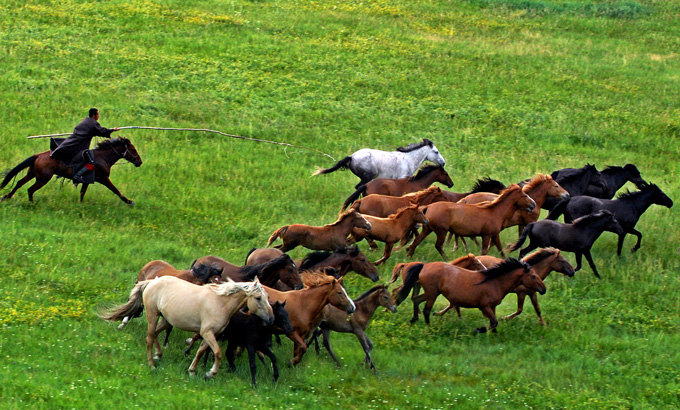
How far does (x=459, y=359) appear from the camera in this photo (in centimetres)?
1334

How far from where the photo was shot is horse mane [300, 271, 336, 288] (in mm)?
12570

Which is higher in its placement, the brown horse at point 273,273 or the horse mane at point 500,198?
the horse mane at point 500,198

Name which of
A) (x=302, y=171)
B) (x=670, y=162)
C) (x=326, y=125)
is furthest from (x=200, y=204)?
(x=670, y=162)

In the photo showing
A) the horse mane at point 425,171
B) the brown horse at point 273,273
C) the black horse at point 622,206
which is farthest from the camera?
the horse mane at point 425,171

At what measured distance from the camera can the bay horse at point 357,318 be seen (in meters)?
13.0

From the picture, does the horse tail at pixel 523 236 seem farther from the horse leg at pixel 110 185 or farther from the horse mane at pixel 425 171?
the horse leg at pixel 110 185

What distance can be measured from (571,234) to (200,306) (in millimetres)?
7854

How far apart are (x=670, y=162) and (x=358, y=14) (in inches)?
616

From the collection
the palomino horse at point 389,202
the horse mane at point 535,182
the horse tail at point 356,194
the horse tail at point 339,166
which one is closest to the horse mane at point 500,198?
the horse mane at point 535,182

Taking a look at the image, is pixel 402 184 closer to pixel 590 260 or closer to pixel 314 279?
pixel 590 260

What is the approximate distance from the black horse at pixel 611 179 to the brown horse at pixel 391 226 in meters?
4.78

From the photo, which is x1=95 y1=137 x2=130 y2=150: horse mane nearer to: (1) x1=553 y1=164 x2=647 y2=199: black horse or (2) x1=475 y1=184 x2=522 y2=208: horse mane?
(2) x1=475 y1=184 x2=522 y2=208: horse mane

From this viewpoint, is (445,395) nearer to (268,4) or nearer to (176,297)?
(176,297)

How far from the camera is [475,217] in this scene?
672 inches
